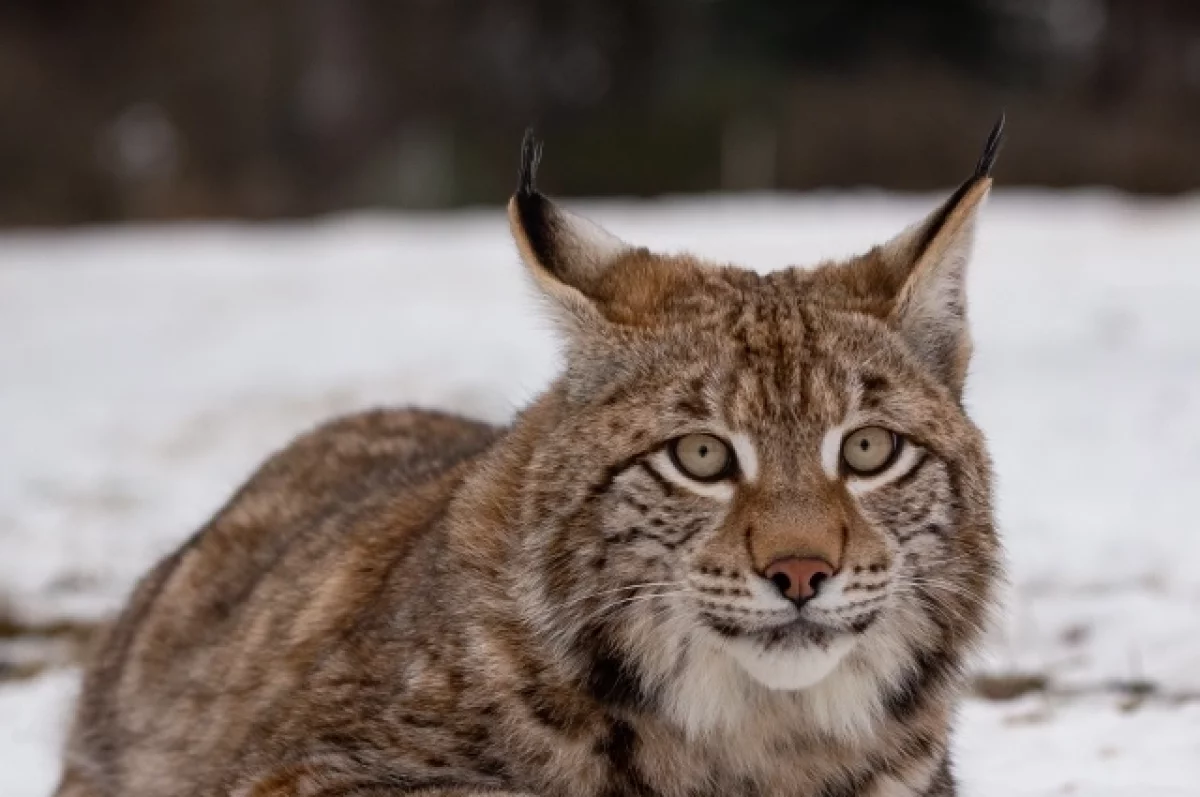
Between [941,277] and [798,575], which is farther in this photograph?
[941,277]

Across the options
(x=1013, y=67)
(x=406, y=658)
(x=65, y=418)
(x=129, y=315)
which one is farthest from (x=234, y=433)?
(x=1013, y=67)

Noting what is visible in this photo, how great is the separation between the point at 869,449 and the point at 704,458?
31 centimetres

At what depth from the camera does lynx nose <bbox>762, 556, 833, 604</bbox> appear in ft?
10.1

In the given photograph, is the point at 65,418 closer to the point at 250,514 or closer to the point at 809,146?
the point at 250,514

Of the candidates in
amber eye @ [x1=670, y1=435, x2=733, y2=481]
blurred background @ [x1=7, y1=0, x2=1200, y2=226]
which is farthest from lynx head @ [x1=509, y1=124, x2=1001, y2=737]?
blurred background @ [x1=7, y1=0, x2=1200, y2=226]

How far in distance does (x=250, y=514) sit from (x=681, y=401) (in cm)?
188

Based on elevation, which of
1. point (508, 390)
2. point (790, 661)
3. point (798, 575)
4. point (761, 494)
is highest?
point (508, 390)

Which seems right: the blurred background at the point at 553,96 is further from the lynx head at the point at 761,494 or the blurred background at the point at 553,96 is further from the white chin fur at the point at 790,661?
the white chin fur at the point at 790,661

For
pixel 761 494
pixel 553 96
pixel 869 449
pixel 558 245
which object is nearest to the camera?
pixel 761 494

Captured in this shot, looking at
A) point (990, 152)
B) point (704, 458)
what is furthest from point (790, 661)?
point (990, 152)

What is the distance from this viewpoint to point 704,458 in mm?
3305

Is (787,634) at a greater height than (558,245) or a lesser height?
lesser

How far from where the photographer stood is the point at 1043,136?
20312 millimetres

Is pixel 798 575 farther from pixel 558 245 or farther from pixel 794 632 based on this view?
pixel 558 245
